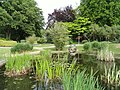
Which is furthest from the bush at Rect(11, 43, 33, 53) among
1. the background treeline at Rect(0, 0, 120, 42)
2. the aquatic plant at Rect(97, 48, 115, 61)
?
the background treeline at Rect(0, 0, 120, 42)

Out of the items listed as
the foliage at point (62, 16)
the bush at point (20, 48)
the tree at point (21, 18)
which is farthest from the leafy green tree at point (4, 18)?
the bush at point (20, 48)

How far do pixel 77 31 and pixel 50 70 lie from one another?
31.6 meters

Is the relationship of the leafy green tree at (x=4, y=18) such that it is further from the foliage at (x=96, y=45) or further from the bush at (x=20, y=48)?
the foliage at (x=96, y=45)

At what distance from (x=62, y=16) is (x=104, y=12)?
7745 mm

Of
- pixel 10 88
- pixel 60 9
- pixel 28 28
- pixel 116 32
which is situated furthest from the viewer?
pixel 60 9

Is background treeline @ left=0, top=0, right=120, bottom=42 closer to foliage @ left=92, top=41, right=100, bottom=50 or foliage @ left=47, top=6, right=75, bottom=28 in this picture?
foliage @ left=47, top=6, right=75, bottom=28

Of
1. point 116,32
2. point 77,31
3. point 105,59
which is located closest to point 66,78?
point 105,59

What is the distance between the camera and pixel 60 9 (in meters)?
42.8

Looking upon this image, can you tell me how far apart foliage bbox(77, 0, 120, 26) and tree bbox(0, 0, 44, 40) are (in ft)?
33.0

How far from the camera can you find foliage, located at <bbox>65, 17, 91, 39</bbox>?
39.3 metres

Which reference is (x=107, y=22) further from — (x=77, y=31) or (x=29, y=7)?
(x=29, y=7)

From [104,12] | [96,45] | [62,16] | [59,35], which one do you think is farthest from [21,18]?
[96,45]

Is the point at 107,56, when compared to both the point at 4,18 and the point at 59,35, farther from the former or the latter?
the point at 4,18

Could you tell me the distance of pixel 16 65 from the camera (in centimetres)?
961
